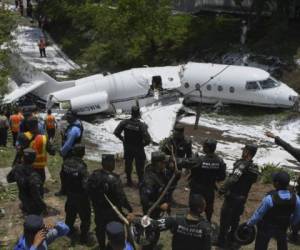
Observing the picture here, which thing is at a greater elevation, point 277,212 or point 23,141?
point 23,141

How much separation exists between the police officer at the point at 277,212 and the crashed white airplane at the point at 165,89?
1641 cm

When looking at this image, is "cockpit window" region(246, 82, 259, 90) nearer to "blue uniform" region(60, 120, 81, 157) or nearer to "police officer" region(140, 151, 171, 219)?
"blue uniform" region(60, 120, 81, 157)

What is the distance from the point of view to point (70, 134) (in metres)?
11.2

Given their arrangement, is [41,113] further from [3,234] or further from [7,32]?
[3,234]

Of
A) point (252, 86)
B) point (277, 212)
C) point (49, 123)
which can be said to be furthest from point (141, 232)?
point (252, 86)

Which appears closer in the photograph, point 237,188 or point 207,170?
point 237,188

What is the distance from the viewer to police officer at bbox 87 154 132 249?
807 cm

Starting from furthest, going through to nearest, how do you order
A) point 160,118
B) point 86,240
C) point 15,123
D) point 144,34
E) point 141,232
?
point 144,34 → point 160,118 → point 15,123 → point 86,240 → point 141,232

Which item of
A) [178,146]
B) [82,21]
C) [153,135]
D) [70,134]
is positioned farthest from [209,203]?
[82,21]

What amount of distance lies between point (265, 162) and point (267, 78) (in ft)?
24.2

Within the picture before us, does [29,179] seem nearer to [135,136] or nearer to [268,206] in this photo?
[135,136]

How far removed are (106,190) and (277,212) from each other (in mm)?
2686

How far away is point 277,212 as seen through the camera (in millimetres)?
7645

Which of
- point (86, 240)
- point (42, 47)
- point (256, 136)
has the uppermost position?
point (42, 47)
